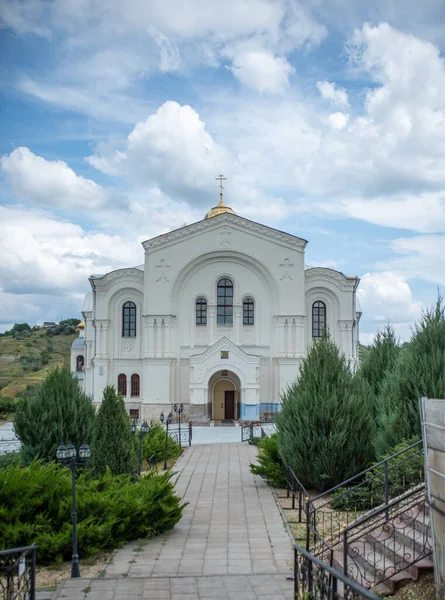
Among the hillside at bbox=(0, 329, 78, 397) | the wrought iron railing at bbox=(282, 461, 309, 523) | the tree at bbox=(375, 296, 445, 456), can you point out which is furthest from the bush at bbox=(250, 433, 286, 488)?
the hillside at bbox=(0, 329, 78, 397)

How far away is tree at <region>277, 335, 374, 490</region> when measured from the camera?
45.9 ft

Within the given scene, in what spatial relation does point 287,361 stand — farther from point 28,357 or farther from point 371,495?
point 28,357

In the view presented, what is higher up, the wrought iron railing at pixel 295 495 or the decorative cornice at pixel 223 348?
the decorative cornice at pixel 223 348

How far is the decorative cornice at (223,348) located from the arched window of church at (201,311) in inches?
99.3

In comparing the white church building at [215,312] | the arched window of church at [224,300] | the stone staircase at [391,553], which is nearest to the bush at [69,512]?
the stone staircase at [391,553]

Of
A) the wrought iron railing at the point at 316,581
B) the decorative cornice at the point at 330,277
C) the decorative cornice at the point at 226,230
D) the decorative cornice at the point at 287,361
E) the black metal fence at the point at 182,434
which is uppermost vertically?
the decorative cornice at the point at 226,230

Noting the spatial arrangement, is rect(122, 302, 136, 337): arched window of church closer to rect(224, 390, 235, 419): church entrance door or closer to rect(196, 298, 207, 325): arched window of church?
rect(196, 298, 207, 325): arched window of church

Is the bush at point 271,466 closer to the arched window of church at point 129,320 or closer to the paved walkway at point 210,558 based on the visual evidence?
the paved walkway at point 210,558

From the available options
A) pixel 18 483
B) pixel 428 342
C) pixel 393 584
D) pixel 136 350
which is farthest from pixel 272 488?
pixel 136 350

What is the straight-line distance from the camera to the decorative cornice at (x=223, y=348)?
34406 millimetres

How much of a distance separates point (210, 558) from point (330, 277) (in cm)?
2829

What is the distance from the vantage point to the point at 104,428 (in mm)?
13969

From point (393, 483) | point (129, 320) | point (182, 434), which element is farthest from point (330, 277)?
point (393, 483)

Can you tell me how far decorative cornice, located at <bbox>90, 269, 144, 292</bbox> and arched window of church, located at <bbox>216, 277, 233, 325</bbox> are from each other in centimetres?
464
